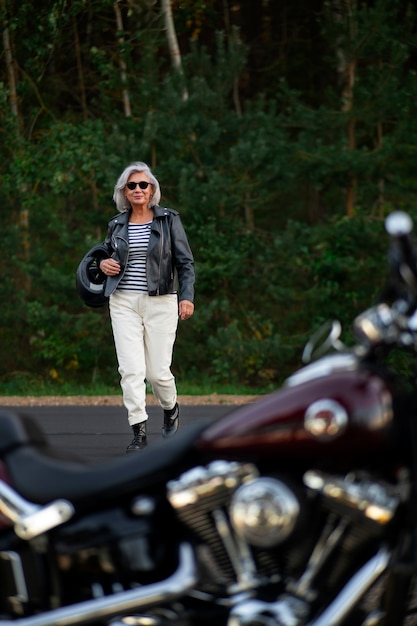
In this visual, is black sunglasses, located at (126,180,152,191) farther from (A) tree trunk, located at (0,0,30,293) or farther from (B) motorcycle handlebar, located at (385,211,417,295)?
(A) tree trunk, located at (0,0,30,293)

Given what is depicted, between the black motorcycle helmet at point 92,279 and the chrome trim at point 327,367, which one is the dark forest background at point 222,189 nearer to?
the black motorcycle helmet at point 92,279

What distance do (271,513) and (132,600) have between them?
468mm

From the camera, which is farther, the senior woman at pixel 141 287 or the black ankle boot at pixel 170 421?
the black ankle boot at pixel 170 421

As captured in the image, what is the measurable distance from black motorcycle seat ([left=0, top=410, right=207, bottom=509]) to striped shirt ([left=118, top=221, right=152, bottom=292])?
181 inches

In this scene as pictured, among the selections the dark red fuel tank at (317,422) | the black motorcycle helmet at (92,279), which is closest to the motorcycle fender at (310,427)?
the dark red fuel tank at (317,422)

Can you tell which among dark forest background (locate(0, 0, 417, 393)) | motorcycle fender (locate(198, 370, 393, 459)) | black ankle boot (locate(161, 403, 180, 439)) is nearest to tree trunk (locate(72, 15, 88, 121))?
dark forest background (locate(0, 0, 417, 393))

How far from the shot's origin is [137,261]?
8148 mm

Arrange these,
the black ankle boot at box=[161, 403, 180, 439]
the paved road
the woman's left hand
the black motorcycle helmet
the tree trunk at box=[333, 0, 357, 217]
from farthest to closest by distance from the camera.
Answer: the tree trunk at box=[333, 0, 357, 217] → the paved road → the black ankle boot at box=[161, 403, 180, 439] → the black motorcycle helmet → the woman's left hand

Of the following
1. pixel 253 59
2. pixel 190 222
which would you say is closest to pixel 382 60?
pixel 190 222

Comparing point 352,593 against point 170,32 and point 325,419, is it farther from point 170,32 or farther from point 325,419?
point 170,32

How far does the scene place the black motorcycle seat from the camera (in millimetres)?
3127

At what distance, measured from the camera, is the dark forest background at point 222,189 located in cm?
1777

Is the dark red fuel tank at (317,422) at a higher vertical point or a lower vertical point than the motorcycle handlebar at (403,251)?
lower

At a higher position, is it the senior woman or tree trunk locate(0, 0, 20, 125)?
the senior woman
